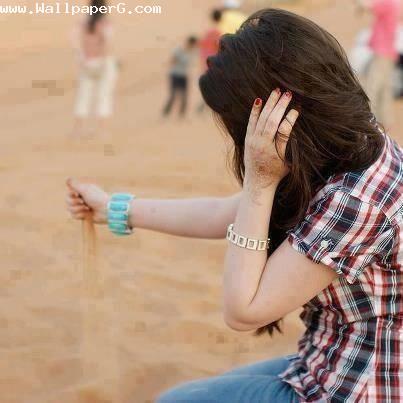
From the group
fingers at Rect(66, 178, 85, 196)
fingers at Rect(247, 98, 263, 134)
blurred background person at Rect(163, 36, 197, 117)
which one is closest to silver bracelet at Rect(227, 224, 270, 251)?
fingers at Rect(247, 98, 263, 134)

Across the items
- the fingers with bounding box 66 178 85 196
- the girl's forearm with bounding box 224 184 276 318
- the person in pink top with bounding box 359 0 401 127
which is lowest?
the person in pink top with bounding box 359 0 401 127

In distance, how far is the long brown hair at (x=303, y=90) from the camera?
6.11ft

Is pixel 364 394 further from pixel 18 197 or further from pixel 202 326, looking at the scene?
pixel 18 197

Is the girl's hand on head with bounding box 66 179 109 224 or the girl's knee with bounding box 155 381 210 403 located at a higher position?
the girl's hand on head with bounding box 66 179 109 224

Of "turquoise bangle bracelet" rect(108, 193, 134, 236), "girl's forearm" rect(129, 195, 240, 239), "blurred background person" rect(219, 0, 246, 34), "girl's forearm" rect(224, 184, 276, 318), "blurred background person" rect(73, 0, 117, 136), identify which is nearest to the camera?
"girl's forearm" rect(224, 184, 276, 318)

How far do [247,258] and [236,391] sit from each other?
0.42m

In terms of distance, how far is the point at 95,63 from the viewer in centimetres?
895

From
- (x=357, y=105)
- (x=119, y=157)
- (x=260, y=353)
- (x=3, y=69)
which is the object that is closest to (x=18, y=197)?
(x=119, y=157)

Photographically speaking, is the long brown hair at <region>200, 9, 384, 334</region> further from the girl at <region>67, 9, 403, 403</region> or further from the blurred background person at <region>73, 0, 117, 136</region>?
the blurred background person at <region>73, 0, 117, 136</region>

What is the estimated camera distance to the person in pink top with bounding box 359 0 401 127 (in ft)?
28.6

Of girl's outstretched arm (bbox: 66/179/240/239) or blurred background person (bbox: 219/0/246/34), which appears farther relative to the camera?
blurred background person (bbox: 219/0/246/34)

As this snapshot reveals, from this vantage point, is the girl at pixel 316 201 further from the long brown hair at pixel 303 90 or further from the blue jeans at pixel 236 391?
the blue jeans at pixel 236 391

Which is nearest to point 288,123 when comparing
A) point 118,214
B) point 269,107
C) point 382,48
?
point 269,107

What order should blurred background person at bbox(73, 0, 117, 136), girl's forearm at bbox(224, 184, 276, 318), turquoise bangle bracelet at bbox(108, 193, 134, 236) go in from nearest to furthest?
girl's forearm at bbox(224, 184, 276, 318) → turquoise bangle bracelet at bbox(108, 193, 134, 236) → blurred background person at bbox(73, 0, 117, 136)
